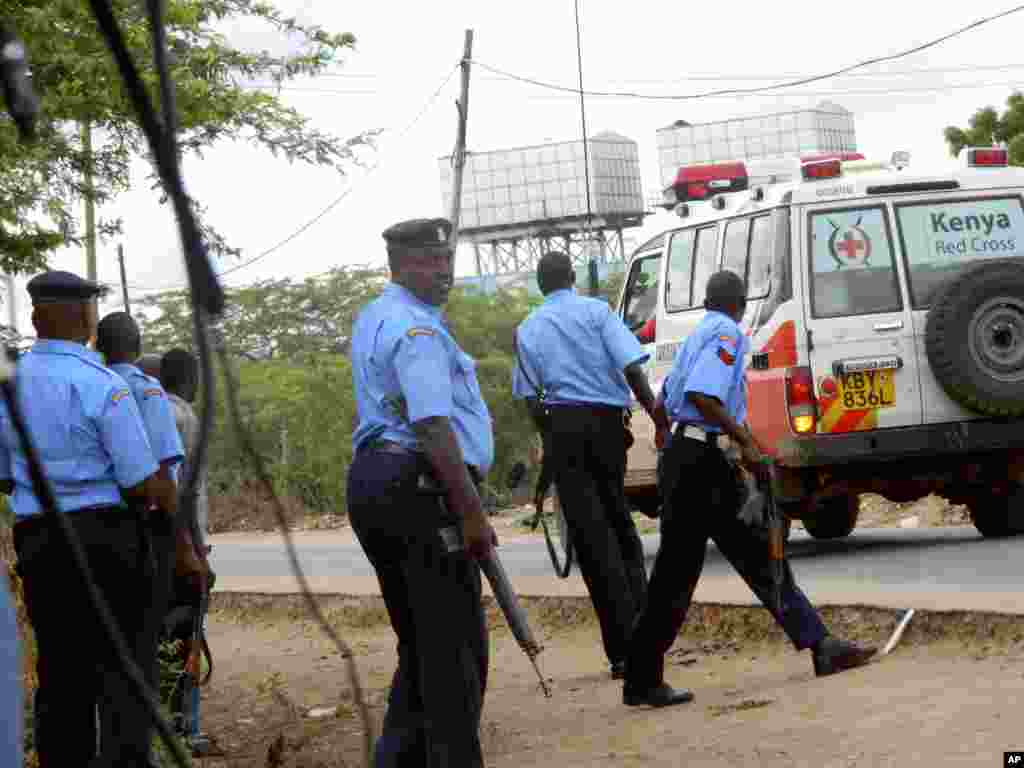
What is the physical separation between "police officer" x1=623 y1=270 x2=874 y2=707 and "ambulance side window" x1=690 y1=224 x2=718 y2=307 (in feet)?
15.0

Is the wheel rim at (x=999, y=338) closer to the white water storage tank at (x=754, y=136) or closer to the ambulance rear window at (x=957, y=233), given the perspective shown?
the ambulance rear window at (x=957, y=233)

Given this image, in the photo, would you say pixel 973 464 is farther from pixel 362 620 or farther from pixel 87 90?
pixel 87 90

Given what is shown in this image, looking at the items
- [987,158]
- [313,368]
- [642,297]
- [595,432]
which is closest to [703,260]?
[642,297]

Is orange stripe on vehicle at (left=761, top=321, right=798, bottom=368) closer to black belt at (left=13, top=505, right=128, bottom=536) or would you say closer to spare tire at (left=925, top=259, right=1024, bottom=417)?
spare tire at (left=925, top=259, right=1024, bottom=417)

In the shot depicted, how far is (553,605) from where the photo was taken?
10680mm

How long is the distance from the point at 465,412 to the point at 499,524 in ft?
52.3

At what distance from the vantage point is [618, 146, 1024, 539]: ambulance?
10695mm

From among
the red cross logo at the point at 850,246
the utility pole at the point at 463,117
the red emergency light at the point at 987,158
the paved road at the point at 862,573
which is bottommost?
the paved road at the point at 862,573

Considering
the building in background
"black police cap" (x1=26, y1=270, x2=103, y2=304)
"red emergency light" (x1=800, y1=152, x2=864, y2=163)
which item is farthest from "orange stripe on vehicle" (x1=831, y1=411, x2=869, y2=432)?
the building in background

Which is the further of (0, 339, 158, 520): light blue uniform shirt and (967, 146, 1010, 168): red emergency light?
(967, 146, 1010, 168): red emergency light

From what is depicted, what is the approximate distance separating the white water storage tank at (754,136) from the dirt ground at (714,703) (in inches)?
1761

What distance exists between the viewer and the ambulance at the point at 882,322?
10695 millimetres

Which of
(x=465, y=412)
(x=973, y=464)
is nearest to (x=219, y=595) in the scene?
(x=973, y=464)

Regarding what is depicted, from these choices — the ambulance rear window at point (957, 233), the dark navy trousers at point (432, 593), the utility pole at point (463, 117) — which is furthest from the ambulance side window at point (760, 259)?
the utility pole at point (463, 117)
